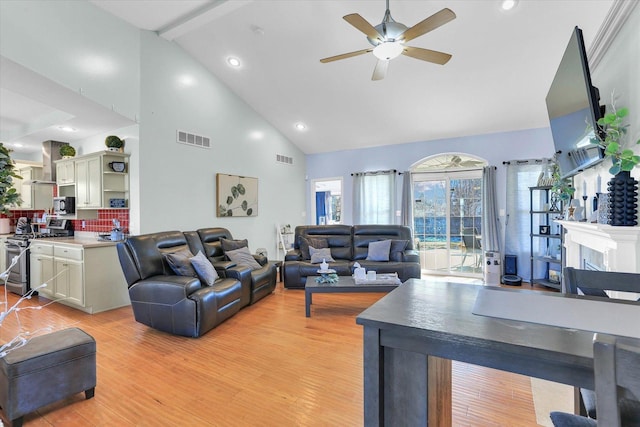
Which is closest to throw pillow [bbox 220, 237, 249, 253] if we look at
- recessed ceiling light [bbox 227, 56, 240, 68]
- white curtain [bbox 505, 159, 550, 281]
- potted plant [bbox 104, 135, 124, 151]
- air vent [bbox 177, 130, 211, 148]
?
air vent [bbox 177, 130, 211, 148]

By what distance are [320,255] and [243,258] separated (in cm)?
130

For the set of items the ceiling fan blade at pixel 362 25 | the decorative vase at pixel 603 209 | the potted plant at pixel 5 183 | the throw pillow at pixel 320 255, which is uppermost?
the ceiling fan blade at pixel 362 25

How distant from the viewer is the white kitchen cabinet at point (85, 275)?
381cm

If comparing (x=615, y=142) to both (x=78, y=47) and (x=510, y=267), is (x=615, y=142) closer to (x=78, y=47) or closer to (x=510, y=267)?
(x=510, y=267)

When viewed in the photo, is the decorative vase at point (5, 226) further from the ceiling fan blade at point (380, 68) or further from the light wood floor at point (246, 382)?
the ceiling fan blade at point (380, 68)

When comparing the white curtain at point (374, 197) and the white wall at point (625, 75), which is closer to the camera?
the white wall at point (625, 75)

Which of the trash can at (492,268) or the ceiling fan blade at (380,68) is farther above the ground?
the ceiling fan blade at (380,68)

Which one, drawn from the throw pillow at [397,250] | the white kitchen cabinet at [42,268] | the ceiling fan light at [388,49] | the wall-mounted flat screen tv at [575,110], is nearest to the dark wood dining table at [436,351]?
the wall-mounted flat screen tv at [575,110]

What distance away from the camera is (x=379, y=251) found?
5.04 metres

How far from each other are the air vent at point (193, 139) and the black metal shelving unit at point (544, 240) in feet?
17.8

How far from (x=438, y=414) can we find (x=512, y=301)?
599mm

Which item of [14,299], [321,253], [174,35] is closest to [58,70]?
[174,35]

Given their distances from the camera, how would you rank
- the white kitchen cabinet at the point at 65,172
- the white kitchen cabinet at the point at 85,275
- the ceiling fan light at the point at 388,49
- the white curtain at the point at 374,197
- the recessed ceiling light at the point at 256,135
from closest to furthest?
the ceiling fan light at the point at 388,49 → the white kitchen cabinet at the point at 85,275 → the white kitchen cabinet at the point at 65,172 → the recessed ceiling light at the point at 256,135 → the white curtain at the point at 374,197

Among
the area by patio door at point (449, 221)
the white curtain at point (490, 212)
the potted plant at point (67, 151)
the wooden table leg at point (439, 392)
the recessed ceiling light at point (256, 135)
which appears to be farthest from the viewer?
the recessed ceiling light at point (256, 135)
